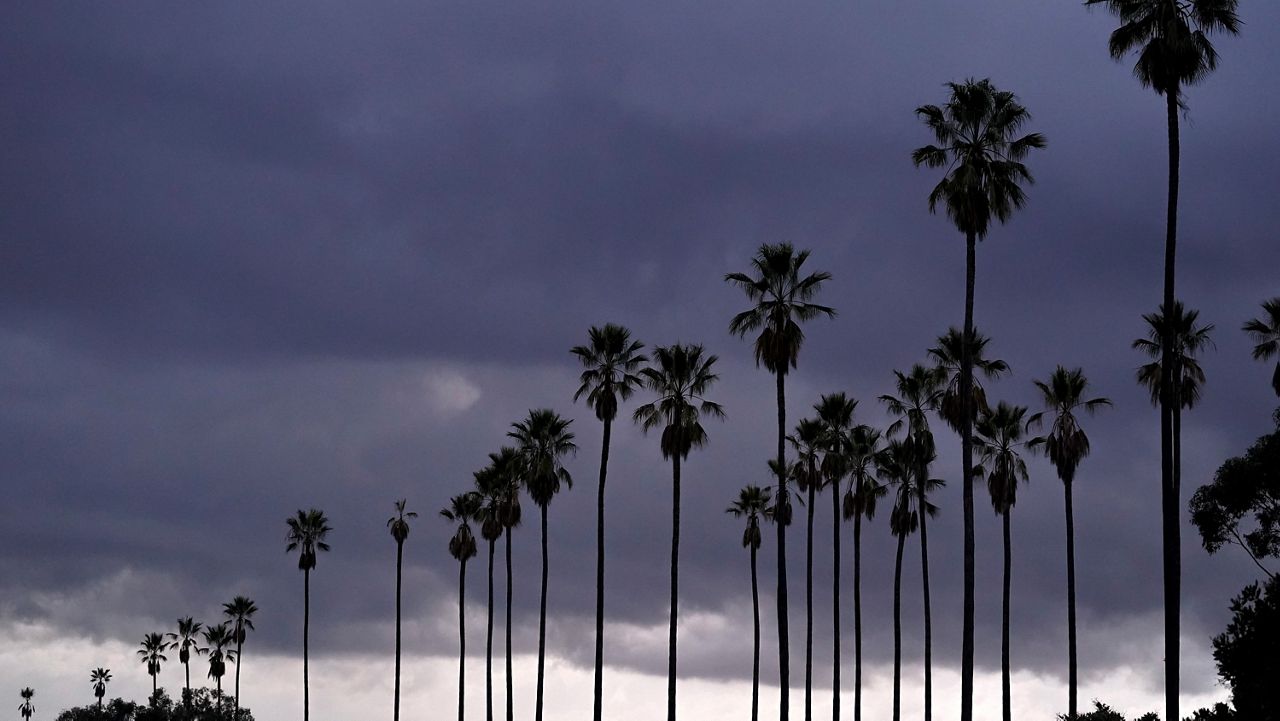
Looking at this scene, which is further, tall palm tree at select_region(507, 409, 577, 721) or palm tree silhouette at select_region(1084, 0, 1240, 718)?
tall palm tree at select_region(507, 409, 577, 721)

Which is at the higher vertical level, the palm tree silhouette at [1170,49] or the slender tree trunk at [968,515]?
the palm tree silhouette at [1170,49]

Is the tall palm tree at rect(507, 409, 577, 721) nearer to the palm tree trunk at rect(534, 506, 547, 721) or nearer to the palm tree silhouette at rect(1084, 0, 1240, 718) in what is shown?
the palm tree trunk at rect(534, 506, 547, 721)

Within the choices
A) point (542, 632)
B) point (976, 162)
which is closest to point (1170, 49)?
point (976, 162)

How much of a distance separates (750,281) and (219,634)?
111m

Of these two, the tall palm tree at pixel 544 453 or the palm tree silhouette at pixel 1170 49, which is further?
the tall palm tree at pixel 544 453

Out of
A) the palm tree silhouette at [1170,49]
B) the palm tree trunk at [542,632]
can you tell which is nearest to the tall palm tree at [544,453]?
the palm tree trunk at [542,632]

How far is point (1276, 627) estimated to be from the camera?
4019 centimetres

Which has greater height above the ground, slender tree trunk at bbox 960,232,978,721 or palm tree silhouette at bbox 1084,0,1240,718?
palm tree silhouette at bbox 1084,0,1240,718

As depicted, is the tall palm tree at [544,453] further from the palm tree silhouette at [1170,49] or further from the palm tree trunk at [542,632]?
the palm tree silhouette at [1170,49]

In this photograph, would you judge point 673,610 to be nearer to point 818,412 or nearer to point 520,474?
point 818,412

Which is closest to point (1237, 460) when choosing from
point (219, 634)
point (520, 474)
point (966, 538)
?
point (966, 538)

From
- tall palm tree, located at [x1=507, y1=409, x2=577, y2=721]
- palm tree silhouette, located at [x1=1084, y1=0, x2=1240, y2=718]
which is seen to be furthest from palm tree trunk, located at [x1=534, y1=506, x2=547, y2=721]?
palm tree silhouette, located at [x1=1084, y1=0, x2=1240, y2=718]

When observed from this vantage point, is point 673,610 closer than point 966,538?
No

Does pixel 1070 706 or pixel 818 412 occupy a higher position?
pixel 818 412
